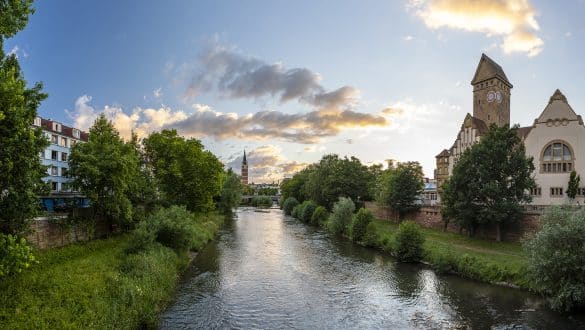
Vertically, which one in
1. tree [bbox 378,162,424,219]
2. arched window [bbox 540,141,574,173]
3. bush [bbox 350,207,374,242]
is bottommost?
bush [bbox 350,207,374,242]

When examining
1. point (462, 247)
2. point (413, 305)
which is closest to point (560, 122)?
point (462, 247)

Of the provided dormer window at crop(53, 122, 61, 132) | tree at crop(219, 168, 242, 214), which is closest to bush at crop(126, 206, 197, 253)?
dormer window at crop(53, 122, 61, 132)

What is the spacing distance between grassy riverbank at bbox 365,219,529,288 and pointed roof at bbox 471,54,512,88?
35934mm

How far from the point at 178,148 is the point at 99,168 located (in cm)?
1765

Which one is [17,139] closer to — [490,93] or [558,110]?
[558,110]

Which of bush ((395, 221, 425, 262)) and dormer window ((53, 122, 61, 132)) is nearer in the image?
bush ((395, 221, 425, 262))

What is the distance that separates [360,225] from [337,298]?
1919 cm

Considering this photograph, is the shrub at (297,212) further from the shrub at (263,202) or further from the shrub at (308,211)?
the shrub at (263,202)

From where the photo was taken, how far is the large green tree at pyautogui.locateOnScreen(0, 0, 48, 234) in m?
11.6

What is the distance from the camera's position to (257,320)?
17.8 meters

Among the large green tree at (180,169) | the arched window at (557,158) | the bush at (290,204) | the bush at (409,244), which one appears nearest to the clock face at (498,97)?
the arched window at (557,158)

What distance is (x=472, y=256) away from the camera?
28.0 m

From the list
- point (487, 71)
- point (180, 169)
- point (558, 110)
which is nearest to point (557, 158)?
point (558, 110)

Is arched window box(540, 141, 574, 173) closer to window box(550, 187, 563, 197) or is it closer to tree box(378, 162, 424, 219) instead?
window box(550, 187, 563, 197)
